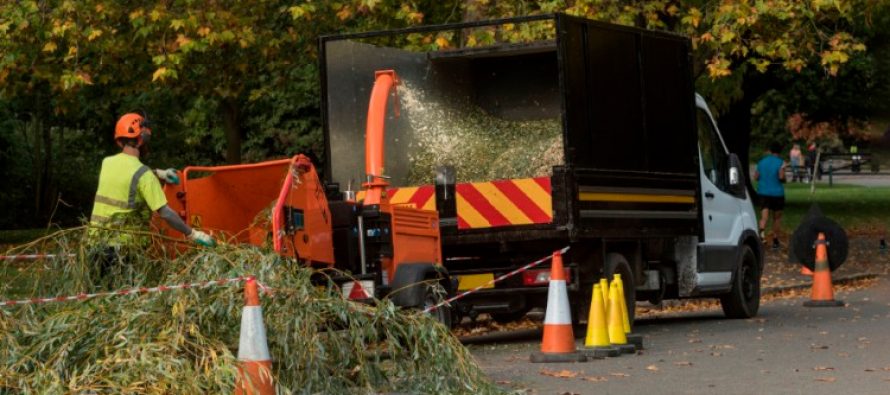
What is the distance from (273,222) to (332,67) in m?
4.81

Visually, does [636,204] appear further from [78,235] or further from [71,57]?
[71,57]

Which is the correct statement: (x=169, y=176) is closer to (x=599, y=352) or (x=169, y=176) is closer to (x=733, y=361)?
(x=599, y=352)

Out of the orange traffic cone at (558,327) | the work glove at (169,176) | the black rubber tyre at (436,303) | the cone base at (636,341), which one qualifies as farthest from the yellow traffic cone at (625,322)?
the work glove at (169,176)

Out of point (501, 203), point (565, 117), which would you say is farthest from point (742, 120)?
point (565, 117)

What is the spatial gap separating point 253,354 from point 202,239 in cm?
199

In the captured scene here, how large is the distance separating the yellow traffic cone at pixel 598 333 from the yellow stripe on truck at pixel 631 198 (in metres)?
1.66

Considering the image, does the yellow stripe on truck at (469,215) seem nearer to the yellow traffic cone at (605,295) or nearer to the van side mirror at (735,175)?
the yellow traffic cone at (605,295)

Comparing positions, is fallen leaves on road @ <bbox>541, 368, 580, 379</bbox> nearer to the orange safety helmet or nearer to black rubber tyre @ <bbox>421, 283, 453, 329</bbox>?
black rubber tyre @ <bbox>421, 283, 453, 329</bbox>

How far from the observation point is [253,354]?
8.45 meters

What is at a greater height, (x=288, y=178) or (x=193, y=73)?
(x=193, y=73)

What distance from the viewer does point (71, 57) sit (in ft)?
70.8

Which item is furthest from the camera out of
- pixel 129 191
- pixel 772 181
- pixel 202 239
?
pixel 772 181

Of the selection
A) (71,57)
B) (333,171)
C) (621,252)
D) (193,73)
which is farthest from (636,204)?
(193,73)

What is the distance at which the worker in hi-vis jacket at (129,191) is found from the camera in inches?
413
